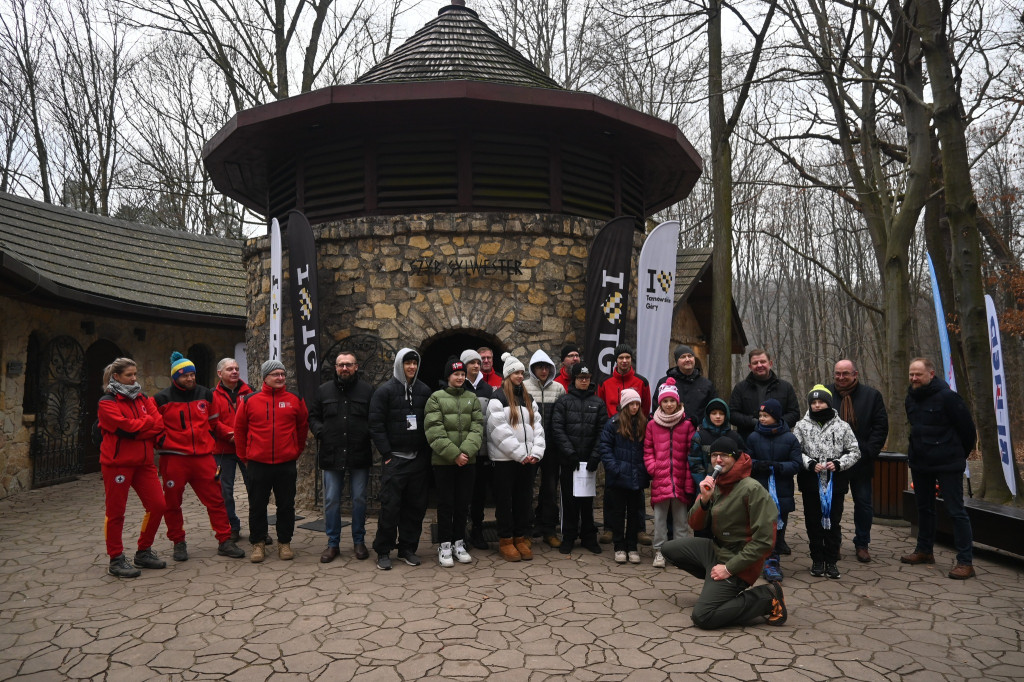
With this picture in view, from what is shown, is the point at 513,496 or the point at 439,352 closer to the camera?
the point at 513,496

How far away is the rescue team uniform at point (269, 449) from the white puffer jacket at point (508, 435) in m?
1.74

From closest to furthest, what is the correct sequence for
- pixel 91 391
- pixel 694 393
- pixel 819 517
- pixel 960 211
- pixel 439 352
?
pixel 819 517 < pixel 694 393 < pixel 960 211 < pixel 439 352 < pixel 91 391

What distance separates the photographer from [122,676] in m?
3.81

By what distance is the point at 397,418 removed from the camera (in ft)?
19.6

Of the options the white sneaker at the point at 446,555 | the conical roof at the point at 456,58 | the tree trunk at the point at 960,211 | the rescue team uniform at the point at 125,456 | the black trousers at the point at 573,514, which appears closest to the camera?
the rescue team uniform at the point at 125,456

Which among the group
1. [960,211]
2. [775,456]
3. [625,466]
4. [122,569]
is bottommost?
[122,569]

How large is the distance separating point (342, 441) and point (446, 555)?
1.38 m

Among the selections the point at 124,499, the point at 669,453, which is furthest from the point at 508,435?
the point at 124,499

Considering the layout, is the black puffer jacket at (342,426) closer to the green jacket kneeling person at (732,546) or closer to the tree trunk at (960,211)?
the green jacket kneeling person at (732,546)

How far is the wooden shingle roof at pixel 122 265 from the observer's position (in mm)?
11102

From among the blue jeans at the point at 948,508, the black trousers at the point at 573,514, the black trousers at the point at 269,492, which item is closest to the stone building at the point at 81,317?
the black trousers at the point at 269,492

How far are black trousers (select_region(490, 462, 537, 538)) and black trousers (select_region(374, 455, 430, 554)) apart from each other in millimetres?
676

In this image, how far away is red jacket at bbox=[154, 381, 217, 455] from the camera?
19.9 ft

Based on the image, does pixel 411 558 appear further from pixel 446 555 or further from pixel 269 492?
pixel 269 492
